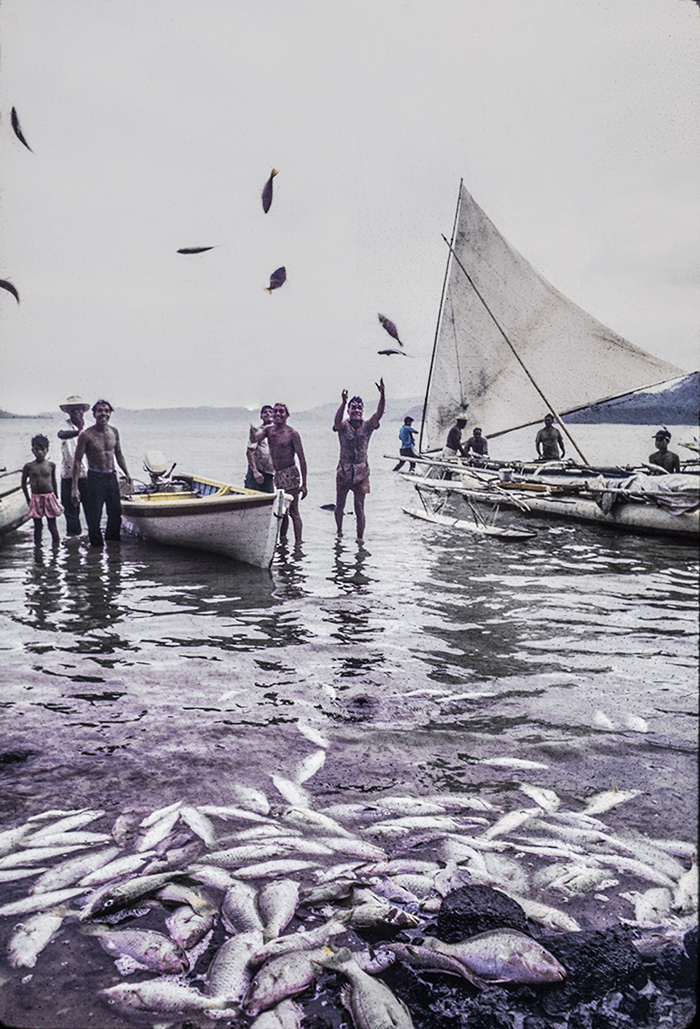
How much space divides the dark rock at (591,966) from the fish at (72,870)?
1848mm

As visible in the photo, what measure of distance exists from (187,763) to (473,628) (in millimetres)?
3841

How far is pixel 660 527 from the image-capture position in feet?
37.7

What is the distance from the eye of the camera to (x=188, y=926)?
2.63 meters

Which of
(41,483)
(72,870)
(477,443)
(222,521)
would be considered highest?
(477,443)

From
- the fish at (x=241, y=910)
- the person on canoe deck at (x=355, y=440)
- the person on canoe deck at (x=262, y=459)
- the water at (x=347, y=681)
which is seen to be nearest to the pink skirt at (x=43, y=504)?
the water at (x=347, y=681)

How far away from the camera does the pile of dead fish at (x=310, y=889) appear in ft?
7.82

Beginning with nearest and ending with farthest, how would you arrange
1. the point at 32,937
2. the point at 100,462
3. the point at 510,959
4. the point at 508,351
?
the point at 510,959, the point at 32,937, the point at 100,462, the point at 508,351

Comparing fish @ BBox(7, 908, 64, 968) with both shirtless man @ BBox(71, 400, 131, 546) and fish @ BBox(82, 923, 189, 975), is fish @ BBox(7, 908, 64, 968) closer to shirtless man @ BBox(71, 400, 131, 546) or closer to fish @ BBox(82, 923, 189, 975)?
fish @ BBox(82, 923, 189, 975)

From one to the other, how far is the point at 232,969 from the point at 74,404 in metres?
10.3

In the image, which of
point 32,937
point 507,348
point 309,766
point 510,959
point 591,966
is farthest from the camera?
point 507,348

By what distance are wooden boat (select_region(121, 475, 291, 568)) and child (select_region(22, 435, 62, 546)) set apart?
3.55 ft

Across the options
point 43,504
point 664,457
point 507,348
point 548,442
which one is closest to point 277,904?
point 43,504

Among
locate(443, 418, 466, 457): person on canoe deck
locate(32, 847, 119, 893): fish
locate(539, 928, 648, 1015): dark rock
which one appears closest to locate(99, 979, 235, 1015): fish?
locate(32, 847, 119, 893): fish

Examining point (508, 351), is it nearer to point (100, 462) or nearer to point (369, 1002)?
point (100, 462)
